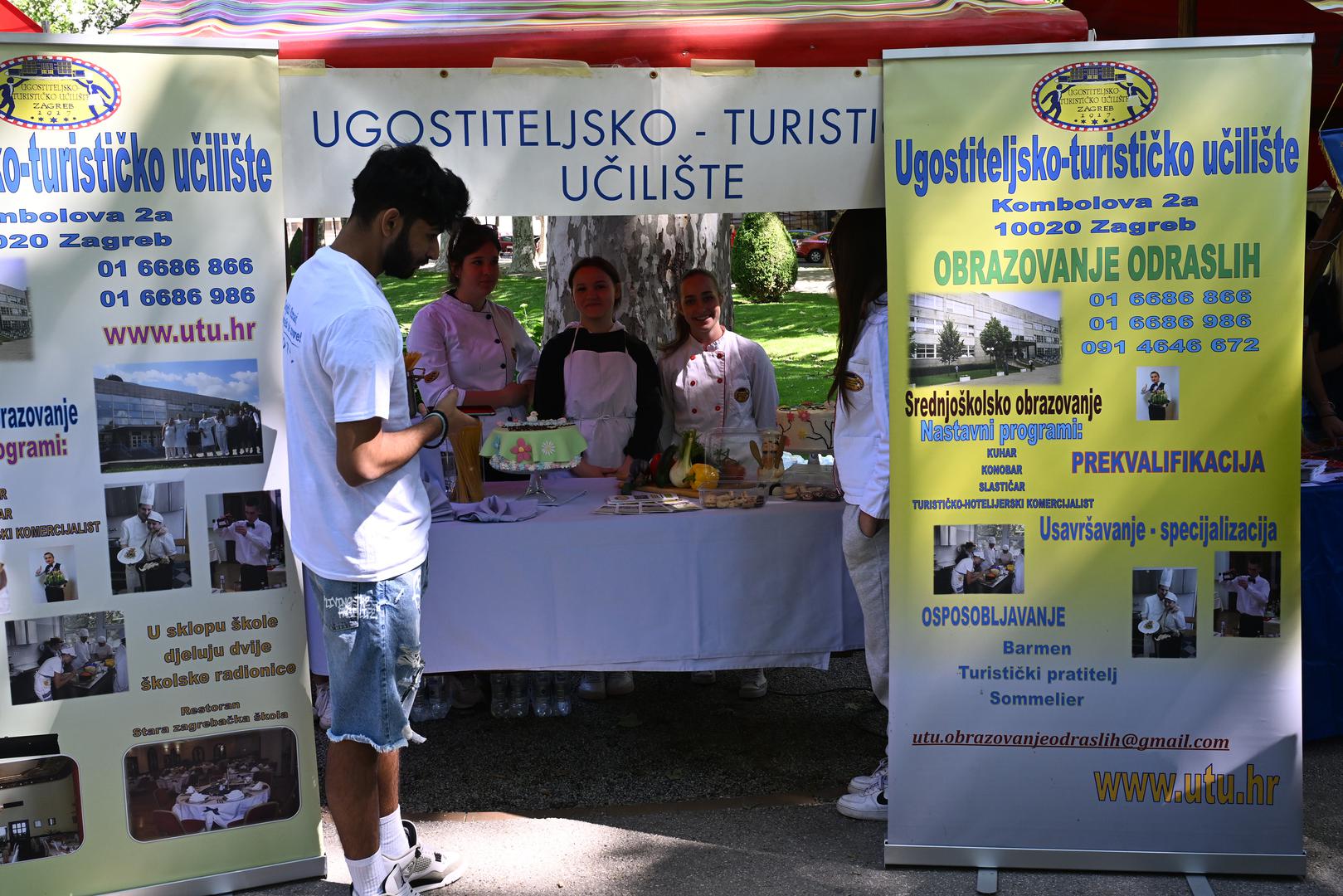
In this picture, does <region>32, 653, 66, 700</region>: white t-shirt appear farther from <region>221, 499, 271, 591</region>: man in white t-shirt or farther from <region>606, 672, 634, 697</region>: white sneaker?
<region>606, 672, 634, 697</region>: white sneaker

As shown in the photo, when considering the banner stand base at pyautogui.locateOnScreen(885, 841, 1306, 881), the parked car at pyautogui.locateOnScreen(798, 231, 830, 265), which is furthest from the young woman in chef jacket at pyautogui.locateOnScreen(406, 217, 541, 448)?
the parked car at pyautogui.locateOnScreen(798, 231, 830, 265)

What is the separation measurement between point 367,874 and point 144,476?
3.94 ft

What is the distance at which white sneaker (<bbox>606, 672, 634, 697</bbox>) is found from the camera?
500 cm

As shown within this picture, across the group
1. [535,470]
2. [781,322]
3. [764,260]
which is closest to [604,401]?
[535,470]

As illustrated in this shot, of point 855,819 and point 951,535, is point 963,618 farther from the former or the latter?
point 855,819

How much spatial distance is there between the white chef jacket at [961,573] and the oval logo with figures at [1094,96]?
1.19 m

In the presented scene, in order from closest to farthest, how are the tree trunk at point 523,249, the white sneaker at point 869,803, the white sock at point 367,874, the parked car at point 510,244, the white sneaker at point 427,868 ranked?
the white sock at point 367,874 < the white sneaker at point 427,868 < the white sneaker at point 869,803 < the tree trunk at point 523,249 < the parked car at point 510,244

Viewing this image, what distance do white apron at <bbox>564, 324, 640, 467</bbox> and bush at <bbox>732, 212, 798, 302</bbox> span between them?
1384 cm

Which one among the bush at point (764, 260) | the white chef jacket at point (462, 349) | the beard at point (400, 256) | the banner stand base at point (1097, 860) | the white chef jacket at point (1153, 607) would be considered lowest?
the banner stand base at point (1097, 860)

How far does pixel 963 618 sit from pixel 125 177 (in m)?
2.53

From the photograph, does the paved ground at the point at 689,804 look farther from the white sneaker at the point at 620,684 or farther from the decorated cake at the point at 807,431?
the decorated cake at the point at 807,431

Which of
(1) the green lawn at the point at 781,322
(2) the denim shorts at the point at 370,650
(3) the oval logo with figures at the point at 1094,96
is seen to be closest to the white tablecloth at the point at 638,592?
(2) the denim shorts at the point at 370,650

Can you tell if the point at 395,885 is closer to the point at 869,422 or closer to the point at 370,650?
the point at 370,650

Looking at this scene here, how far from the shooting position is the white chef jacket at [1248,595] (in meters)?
3.29
